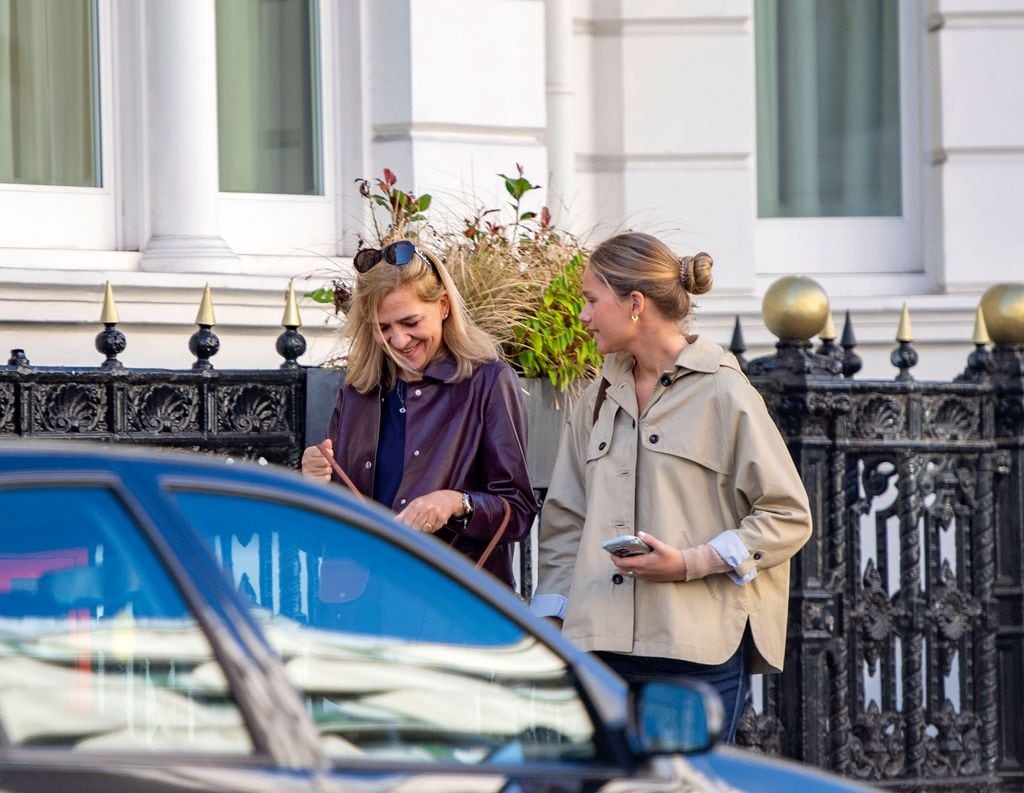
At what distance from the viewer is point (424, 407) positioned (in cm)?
453

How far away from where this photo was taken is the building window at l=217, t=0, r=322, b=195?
8.78m

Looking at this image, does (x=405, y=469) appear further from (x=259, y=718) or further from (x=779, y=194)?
(x=779, y=194)

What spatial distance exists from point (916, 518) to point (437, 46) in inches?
127

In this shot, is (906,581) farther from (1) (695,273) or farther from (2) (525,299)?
(1) (695,273)

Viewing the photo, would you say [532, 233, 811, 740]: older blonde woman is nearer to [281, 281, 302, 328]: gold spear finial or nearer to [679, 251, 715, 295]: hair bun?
[679, 251, 715, 295]: hair bun

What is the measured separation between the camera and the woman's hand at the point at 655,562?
4.31 metres

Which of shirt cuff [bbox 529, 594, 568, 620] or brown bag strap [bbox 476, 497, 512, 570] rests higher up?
brown bag strap [bbox 476, 497, 512, 570]

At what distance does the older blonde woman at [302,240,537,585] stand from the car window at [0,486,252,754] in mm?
1966

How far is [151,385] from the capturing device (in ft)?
18.9

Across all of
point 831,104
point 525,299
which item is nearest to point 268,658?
point 525,299

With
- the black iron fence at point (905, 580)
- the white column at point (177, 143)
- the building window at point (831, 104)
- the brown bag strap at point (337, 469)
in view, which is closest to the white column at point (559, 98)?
the building window at point (831, 104)

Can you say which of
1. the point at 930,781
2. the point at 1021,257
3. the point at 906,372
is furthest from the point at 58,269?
the point at 1021,257

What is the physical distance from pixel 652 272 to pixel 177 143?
168 inches

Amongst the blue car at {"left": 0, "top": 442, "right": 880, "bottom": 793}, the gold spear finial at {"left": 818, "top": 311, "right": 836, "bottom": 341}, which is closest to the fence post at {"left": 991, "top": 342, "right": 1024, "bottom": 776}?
the gold spear finial at {"left": 818, "top": 311, "right": 836, "bottom": 341}
